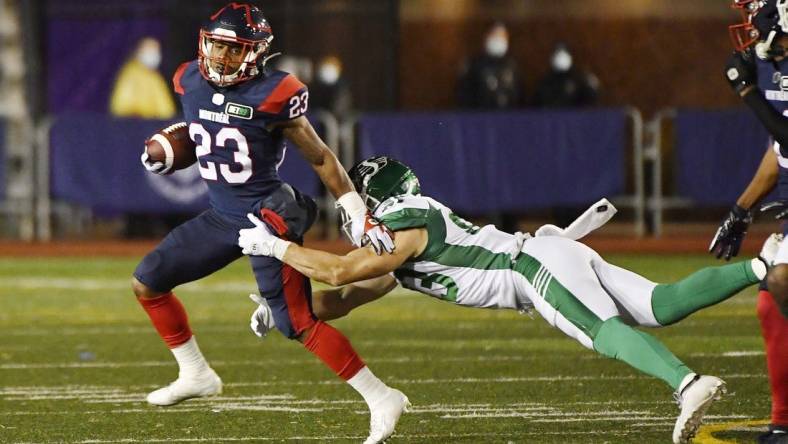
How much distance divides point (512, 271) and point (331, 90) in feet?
31.6

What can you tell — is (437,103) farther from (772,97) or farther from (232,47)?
(772,97)

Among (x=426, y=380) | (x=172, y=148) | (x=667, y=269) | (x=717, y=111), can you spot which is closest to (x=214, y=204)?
(x=172, y=148)

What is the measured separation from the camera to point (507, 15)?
16.7 meters

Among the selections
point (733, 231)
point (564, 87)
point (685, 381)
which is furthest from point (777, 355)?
point (564, 87)

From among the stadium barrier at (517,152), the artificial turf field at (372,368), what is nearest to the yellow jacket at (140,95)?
the stadium barrier at (517,152)

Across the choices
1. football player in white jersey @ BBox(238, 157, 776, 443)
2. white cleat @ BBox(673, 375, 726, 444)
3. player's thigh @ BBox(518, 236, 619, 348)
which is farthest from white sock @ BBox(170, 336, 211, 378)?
white cleat @ BBox(673, 375, 726, 444)

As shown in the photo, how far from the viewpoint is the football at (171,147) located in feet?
20.7

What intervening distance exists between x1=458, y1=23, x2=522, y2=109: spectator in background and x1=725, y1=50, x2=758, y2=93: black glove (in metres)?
9.16

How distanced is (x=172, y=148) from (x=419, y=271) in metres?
1.16

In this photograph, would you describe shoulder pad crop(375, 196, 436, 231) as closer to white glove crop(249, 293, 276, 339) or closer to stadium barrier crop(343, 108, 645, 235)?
white glove crop(249, 293, 276, 339)

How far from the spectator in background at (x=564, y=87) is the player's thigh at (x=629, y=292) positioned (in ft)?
30.0

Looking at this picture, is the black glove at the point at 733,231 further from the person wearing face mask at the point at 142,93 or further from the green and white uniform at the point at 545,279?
the person wearing face mask at the point at 142,93

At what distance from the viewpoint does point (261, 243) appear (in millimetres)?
5633

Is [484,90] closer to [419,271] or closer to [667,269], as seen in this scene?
[667,269]
